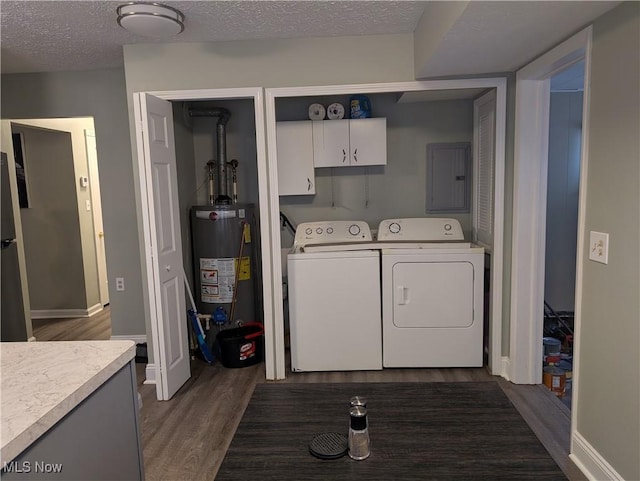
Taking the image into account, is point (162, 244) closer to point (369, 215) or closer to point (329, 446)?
point (369, 215)

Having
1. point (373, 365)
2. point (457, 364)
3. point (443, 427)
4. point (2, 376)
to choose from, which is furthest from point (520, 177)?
point (2, 376)

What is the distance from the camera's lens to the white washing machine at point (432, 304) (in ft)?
10.7

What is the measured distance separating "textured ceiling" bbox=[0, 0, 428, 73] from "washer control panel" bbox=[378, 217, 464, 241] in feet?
4.67

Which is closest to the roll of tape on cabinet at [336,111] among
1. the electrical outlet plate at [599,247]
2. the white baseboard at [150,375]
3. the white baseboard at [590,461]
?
the electrical outlet plate at [599,247]

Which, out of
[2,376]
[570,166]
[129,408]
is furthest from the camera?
[570,166]

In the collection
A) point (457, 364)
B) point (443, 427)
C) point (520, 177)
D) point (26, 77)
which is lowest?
point (457, 364)

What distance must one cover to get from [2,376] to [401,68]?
2766 mm

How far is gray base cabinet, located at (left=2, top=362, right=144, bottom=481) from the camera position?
3.18 feet

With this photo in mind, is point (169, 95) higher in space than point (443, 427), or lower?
higher

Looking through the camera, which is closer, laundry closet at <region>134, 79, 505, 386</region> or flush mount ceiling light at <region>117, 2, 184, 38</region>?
flush mount ceiling light at <region>117, 2, 184, 38</region>

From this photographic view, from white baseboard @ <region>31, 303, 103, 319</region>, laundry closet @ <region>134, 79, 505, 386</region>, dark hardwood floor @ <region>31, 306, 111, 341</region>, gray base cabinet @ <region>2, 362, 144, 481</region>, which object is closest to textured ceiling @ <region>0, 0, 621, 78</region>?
laundry closet @ <region>134, 79, 505, 386</region>

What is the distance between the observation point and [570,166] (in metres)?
4.17

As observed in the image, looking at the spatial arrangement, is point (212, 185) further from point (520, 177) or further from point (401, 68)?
point (520, 177)

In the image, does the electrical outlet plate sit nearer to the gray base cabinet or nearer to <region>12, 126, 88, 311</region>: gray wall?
the gray base cabinet
